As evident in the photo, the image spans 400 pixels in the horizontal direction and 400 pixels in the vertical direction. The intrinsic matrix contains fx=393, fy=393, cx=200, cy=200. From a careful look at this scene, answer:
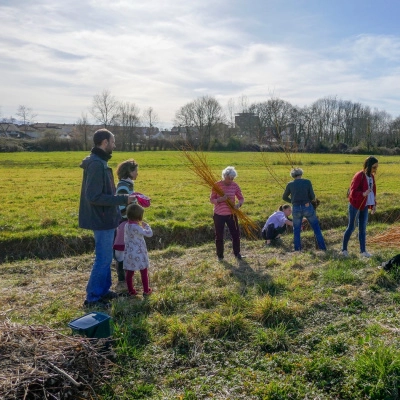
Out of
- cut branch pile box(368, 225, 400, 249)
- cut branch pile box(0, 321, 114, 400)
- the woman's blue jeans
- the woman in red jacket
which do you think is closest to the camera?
cut branch pile box(0, 321, 114, 400)

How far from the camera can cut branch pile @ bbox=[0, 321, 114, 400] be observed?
2.87 metres

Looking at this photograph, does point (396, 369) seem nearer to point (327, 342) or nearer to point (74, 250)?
point (327, 342)

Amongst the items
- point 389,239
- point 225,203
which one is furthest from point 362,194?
point 225,203

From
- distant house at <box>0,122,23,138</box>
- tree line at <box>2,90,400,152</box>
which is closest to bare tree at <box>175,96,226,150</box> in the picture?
tree line at <box>2,90,400,152</box>

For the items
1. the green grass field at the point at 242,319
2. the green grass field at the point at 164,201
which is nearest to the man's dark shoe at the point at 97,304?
the green grass field at the point at 242,319

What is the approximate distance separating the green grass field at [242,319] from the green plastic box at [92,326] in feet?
0.79

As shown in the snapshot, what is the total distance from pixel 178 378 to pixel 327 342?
5.08 feet

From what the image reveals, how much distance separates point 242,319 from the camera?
437 cm

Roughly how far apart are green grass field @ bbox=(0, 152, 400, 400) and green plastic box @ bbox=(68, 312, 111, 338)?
0.24 meters

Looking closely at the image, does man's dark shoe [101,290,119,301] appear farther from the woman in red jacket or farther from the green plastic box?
the woman in red jacket

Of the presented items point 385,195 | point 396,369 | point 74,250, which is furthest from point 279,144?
point 385,195

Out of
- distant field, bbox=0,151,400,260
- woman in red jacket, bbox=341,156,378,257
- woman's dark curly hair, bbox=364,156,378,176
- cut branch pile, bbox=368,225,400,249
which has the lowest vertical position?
cut branch pile, bbox=368,225,400,249

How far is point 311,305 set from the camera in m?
4.86

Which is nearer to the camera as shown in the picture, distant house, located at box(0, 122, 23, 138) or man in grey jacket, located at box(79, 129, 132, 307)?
man in grey jacket, located at box(79, 129, 132, 307)
